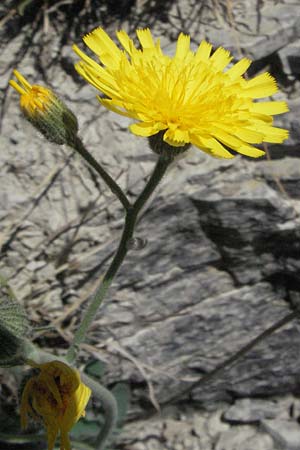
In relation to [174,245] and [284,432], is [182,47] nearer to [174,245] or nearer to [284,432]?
Answer: [174,245]

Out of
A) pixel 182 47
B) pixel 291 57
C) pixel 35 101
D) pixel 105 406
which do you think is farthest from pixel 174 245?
pixel 35 101

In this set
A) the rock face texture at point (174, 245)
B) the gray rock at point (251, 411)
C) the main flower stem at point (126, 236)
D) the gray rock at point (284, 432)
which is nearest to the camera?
the main flower stem at point (126, 236)

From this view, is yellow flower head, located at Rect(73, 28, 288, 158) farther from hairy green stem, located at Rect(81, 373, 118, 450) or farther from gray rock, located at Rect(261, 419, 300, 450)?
gray rock, located at Rect(261, 419, 300, 450)

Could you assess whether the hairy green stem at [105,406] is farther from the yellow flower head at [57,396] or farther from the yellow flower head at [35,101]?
the yellow flower head at [35,101]

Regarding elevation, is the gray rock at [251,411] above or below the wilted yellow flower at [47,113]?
below

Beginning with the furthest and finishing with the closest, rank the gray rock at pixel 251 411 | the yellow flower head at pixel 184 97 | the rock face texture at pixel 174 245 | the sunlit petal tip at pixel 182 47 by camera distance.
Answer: the gray rock at pixel 251 411 → the rock face texture at pixel 174 245 → the sunlit petal tip at pixel 182 47 → the yellow flower head at pixel 184 97

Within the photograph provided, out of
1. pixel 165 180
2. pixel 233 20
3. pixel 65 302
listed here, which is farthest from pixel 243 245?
pixel 233 20

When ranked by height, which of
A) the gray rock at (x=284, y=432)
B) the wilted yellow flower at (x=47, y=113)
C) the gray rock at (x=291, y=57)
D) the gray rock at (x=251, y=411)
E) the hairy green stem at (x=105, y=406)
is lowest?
the gray rock at (x=284, y=432)

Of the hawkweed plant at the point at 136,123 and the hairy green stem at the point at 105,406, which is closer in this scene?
the hawkweed plant at the point at 136,123

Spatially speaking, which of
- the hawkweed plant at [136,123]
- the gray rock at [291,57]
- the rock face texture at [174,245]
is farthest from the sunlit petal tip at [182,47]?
the gray rock at [291,57]
